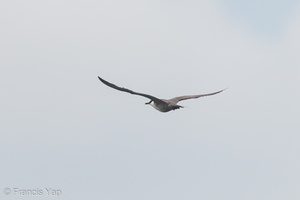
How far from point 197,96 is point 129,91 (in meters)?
11.2

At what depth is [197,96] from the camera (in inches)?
2606

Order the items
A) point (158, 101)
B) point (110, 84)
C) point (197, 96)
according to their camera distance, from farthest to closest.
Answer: point (197, 96) → point (158, 101) → point (110, 84)

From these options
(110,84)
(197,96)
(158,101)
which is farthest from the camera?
(197,96)

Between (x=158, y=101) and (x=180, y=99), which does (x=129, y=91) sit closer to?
(x=158, y=101)

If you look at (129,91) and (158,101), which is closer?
(129,91)

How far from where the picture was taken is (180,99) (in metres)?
64.8

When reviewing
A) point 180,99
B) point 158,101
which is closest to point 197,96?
point 180,99

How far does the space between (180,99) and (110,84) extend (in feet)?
33.5

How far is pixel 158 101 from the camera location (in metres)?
61.0

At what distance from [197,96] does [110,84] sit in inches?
Answer: 470

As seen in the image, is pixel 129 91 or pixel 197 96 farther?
pixel 197 96

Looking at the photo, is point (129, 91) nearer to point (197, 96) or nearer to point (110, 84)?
point (110, 84)

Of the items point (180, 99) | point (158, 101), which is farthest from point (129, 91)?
point (180, 99)

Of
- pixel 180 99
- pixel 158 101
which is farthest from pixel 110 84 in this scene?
pixel 180 99
